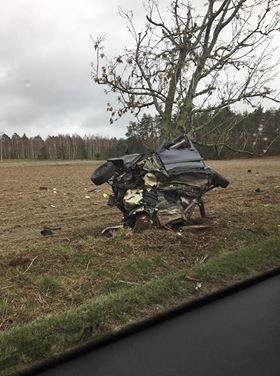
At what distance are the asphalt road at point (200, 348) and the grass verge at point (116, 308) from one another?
1.02ft

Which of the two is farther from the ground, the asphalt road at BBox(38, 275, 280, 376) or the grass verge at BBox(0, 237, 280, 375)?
the grass verge at BBox(0, 237, 280, 375)

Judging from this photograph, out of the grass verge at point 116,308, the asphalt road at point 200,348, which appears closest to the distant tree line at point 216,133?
the grass verge at point 116,308

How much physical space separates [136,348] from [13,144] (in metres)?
146

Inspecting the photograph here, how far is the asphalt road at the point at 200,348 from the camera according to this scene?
4.92 metres

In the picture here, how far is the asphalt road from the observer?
4.92m

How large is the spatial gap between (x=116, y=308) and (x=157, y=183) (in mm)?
3527

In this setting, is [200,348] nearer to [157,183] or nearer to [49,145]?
[157,183]

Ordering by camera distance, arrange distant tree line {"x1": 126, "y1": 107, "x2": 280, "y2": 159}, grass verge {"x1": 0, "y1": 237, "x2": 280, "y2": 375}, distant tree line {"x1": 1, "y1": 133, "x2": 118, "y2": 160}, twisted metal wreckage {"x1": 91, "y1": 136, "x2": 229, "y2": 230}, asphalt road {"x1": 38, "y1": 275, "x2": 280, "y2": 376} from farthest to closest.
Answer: distant tree line {"x1": 1, "y1": 133, "x2": 118, "y2": 160}, distant tree line {"x1": 126, "y1": 107, "x2": 280, "y2": 159}, twisted metal wreckage {"x1": 91, "y1": 136, "x2": 229, "y2": 230}, grass verge {"x1": 0, "y1": 237, "x2": 280, "y2": 375}, asphalt road {"x1": 38, "y1": 275, "x2": 280, "y2": 376}

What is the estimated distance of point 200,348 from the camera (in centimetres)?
534

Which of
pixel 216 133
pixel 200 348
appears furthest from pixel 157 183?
pixel 200 348

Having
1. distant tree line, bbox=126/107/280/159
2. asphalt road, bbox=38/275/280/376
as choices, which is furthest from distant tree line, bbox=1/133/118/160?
asphalt road, bbox=38/275/280/376

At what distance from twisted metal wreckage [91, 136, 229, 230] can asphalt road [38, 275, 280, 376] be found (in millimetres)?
3043

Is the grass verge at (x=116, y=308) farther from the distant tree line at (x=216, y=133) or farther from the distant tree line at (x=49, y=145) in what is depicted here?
the distant tree line at (x=49, y=145)

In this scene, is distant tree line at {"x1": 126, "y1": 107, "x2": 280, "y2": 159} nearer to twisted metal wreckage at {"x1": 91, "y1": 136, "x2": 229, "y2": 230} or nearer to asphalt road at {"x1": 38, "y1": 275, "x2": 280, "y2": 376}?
twisted metal wreckage at {"x1": 91, "y1": 136, "x2": 229, "y2": 230}
